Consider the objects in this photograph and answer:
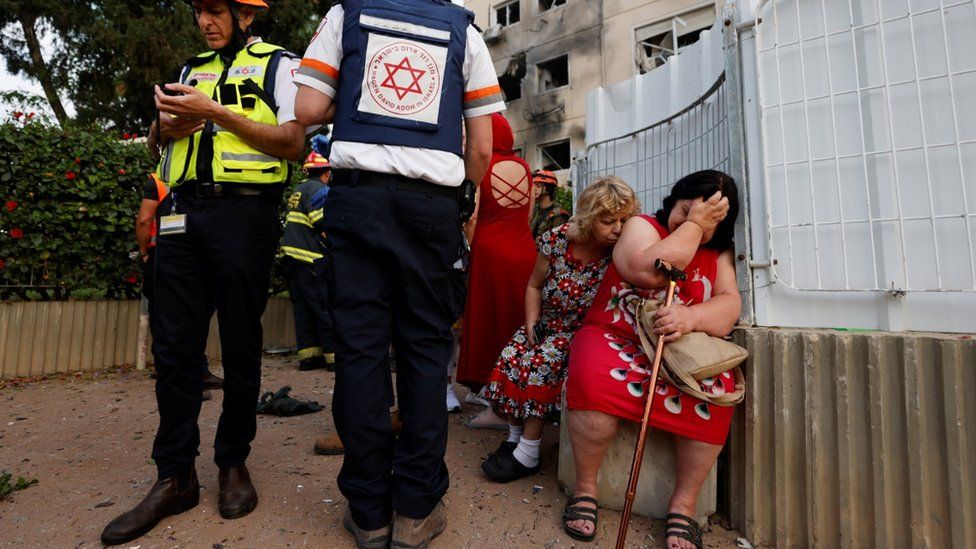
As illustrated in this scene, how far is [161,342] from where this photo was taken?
2113 mm

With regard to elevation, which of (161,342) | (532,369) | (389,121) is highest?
(389,121)

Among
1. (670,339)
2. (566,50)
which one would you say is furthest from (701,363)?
(566,50)

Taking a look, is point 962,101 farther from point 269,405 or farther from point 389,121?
point 269,405

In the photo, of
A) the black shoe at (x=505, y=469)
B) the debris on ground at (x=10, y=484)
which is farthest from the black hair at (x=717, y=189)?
the debris on ground at (x=10, y=484)

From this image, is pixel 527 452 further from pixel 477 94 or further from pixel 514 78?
pixel 514 78

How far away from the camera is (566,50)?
645 inches

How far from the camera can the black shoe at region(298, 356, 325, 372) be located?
5277 millimetres

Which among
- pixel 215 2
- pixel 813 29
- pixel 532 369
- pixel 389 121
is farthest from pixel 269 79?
pixel 813 29

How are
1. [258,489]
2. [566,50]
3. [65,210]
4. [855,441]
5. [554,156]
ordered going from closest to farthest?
[855,441] < [258,489] < [65,210] < [566,50] < [554,156]

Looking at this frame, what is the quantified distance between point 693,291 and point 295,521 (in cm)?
182

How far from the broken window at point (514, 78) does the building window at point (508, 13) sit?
1.52 metres

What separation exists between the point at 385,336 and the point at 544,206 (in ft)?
14.0

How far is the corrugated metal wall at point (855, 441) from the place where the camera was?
172 centimetres

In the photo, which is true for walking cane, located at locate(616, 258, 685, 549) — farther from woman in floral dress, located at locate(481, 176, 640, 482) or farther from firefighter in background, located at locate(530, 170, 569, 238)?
firefighter in background, located at locate(530, 170, 569, 238)
